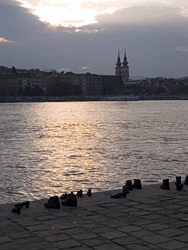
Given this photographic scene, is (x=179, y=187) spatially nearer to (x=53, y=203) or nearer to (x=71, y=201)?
(x=71, y=201)

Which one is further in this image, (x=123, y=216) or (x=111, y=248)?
(x=123, y=216)

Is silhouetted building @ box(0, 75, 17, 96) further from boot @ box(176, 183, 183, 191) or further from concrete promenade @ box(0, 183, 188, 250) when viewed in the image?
concrete promenade @ box(0, 183, 188, 250)

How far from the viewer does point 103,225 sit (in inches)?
216

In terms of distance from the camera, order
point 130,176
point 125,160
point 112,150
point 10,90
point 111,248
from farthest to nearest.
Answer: point 10,90, point 112,150, point 125,160, point 130,176, point 111,248

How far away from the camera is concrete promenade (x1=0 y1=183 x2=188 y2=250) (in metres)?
4.75

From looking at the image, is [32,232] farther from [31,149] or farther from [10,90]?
[10,90]

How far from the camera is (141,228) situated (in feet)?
17.4

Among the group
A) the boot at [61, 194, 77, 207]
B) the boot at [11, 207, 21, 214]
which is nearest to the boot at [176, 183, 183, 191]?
the boot at [61, 194, 77, 207]

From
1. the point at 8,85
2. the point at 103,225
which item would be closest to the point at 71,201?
the point at 103,225

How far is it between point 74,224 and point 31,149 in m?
15.3

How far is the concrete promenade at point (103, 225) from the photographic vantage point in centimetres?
475

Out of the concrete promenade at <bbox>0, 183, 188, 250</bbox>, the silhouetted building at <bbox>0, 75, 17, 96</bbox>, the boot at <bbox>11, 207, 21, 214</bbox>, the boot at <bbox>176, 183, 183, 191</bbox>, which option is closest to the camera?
the concrete promenade at <bbox>0, 183, 188, 250</bbox>

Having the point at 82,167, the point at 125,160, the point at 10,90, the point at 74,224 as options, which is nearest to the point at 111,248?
the point at 74,224

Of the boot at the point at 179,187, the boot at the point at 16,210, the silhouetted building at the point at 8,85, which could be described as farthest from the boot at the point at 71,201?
the silhouetted building at the point at 8,85
